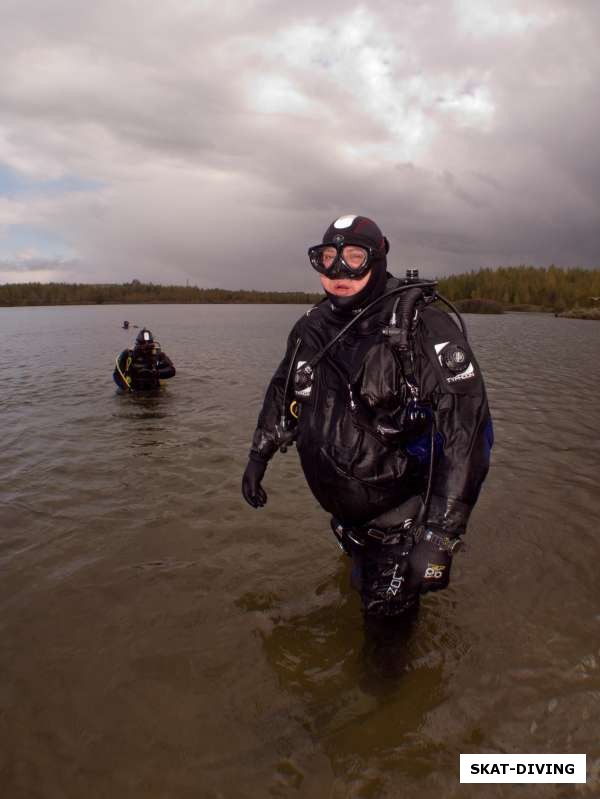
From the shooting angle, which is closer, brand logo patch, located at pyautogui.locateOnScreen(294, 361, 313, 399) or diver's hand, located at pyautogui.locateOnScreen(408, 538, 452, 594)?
diver's hand, located at pyautogui.locateOnScreen(408, 538, 452, 594)

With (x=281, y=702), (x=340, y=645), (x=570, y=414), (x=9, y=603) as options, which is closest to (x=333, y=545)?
(x=340, y=645)

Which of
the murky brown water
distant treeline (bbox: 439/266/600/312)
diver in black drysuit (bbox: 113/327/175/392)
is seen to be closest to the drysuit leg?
the murky brown water

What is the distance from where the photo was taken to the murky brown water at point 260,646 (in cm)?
287

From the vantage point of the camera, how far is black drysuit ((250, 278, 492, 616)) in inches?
106

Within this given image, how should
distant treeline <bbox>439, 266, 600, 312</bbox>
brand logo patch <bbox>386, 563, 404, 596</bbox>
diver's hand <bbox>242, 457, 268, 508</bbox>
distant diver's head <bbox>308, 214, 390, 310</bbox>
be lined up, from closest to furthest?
brand logo patch <bbox>386, 563, 404, 596</bbox>, distant diver's head <bbox>308, 214, 390, 310</bbox>, diver's hand <bbox>242, 457, 268, 508</bbox>, distant treeline <bbox>439, 266, 600, 312</bbox>

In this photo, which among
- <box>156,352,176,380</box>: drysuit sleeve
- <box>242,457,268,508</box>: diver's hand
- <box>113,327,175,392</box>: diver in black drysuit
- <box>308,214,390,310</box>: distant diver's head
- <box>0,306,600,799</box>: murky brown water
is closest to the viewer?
<box>0,306,600,799</box>: murky brown water

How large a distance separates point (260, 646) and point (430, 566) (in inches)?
76.1

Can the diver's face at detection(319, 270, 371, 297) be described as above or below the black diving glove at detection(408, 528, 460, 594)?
above

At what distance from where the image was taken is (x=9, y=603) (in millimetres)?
4363

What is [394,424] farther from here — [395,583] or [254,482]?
[254,482]

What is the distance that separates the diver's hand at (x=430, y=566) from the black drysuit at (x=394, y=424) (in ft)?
0.40

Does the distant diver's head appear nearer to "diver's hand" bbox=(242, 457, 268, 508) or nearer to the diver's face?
the diver's face

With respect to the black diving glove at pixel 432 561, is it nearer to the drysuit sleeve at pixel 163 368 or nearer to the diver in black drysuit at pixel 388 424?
the diver in black drysuit at pixel 388 424

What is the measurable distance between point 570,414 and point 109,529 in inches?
446
